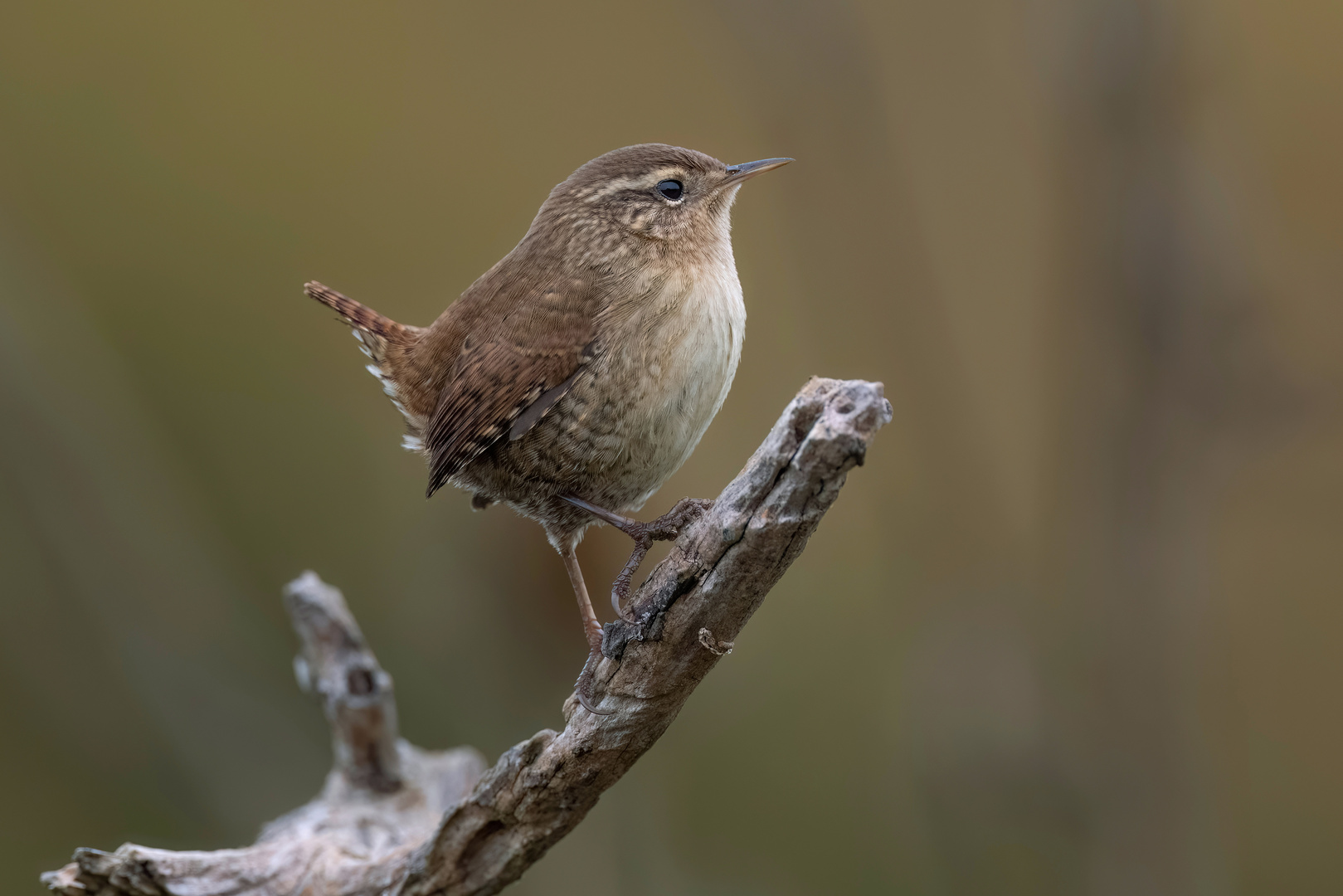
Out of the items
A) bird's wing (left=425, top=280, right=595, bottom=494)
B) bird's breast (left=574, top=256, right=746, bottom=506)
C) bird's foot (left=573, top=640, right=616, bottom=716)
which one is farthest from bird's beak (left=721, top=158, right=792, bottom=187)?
bird's foot (left=573, top=640, right=616, bottom=716)

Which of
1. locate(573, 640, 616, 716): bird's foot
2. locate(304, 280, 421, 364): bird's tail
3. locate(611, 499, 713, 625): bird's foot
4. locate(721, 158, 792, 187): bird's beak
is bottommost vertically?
locate(573, 640, 616, 716): bird's foot

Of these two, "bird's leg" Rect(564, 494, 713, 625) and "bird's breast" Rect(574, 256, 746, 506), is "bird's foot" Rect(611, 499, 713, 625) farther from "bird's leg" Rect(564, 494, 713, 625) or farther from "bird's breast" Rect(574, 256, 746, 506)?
"bird's breast" Rect(574, 256, 746, 506)

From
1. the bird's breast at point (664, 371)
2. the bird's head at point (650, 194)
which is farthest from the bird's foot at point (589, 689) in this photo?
the bird's head at point (650, 194)

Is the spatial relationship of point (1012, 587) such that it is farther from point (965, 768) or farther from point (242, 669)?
point (242, 669)

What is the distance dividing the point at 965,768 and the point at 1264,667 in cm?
184

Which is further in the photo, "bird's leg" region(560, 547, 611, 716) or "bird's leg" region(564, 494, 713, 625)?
"bird's leg" region(560, 547, 611, 716)

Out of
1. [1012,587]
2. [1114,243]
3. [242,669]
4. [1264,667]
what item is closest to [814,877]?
[1012,587]

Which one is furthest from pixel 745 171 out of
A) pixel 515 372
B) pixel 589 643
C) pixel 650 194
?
pixel 589 643

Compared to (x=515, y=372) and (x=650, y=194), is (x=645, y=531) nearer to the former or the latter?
(x=515, y=372)

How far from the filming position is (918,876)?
4.88 metres

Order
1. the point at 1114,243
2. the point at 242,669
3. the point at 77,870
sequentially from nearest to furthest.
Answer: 1. the point at 77,870
2. the point at 1114,243
3. the point at 242,669

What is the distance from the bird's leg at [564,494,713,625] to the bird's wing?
33 cm

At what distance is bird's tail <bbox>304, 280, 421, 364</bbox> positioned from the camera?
2.86 m

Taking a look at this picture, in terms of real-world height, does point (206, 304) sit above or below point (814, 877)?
above
